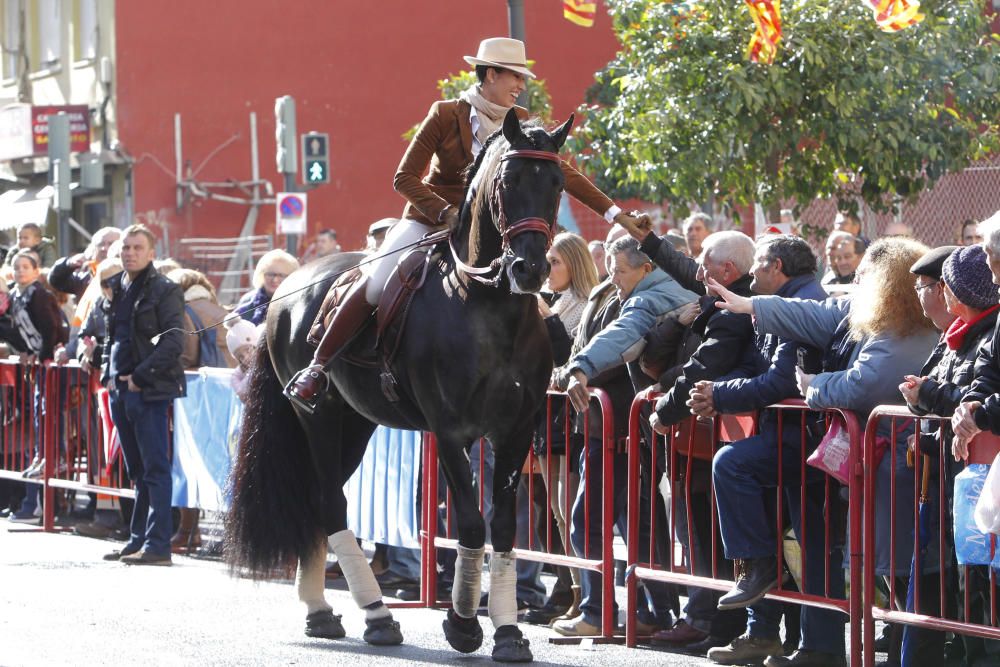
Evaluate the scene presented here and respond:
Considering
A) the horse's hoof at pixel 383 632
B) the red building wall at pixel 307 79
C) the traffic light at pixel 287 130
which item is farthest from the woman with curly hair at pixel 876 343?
the red building wall at pixel 307 79

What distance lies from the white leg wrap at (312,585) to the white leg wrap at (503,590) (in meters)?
1.23

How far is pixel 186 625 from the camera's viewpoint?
934 cm

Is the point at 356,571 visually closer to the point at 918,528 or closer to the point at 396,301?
the point at 396,301

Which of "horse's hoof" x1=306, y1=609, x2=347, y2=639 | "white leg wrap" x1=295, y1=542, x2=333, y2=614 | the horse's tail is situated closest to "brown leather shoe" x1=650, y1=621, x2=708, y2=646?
"horse's hoof" x1=306, y1=609, x2=347, y2=639

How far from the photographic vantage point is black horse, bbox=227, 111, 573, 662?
778 centimetres

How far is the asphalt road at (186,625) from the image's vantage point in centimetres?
834

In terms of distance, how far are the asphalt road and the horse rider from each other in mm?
1308

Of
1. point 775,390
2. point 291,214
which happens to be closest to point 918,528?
point 775,390

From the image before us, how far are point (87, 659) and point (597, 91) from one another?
2580 centimetres

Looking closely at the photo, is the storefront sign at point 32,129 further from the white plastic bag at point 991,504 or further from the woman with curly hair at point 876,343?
the white plastic bag at point 991,504

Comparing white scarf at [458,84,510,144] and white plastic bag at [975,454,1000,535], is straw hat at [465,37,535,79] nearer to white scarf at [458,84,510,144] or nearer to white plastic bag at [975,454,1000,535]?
white scarf at [458,84,510,144]

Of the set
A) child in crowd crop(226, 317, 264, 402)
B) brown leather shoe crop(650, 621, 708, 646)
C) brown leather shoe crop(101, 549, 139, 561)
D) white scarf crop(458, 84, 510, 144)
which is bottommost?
brown leather shoe crop(650, 621, 708, 646)

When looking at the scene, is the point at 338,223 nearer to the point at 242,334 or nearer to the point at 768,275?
the point at 242,334

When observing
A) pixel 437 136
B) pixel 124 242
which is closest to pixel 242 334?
pixel 124 242
